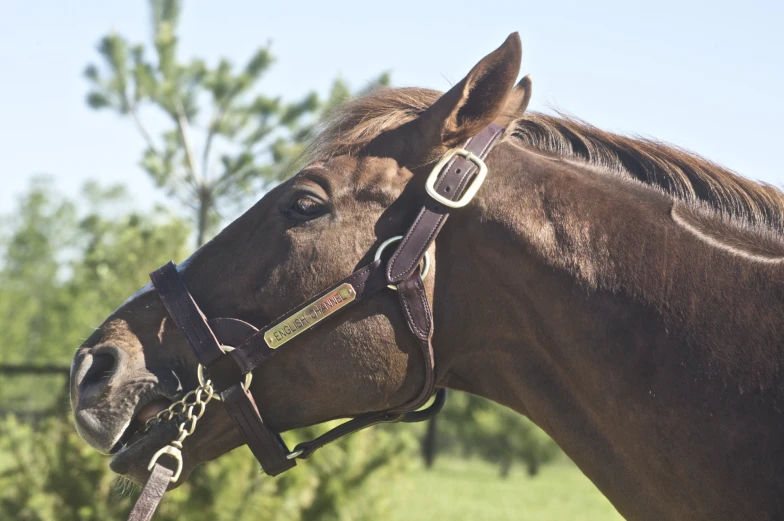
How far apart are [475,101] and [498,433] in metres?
28.6

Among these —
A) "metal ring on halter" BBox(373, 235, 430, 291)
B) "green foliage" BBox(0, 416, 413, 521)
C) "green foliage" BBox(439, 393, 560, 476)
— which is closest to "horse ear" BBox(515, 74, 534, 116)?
"metal ring on halter" BBox(373, 235, 430, 291)

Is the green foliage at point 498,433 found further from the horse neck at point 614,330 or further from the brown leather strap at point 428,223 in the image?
the brown leather strap at point 428,223

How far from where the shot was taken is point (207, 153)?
18.1 metres

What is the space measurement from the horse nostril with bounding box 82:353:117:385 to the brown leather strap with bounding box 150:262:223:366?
0.76ft

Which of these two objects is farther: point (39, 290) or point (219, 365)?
point (39, 290)

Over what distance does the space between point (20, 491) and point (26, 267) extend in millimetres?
44335

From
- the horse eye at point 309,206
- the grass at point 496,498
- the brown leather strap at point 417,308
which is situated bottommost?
the grass at point 496,498

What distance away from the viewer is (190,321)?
93.0 inches

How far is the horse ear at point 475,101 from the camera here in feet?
7.64

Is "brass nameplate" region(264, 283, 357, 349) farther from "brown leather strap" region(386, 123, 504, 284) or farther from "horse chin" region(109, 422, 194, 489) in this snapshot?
"horse chin" region(109, 422, 194, 489)

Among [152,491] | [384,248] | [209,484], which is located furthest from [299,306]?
[209,484]

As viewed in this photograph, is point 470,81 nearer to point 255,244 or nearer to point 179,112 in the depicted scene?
point 255,244

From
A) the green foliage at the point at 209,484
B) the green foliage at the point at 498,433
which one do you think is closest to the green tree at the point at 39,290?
the green foliage at the point at 498,433

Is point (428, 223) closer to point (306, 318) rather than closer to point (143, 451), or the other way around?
point (306, 318)
